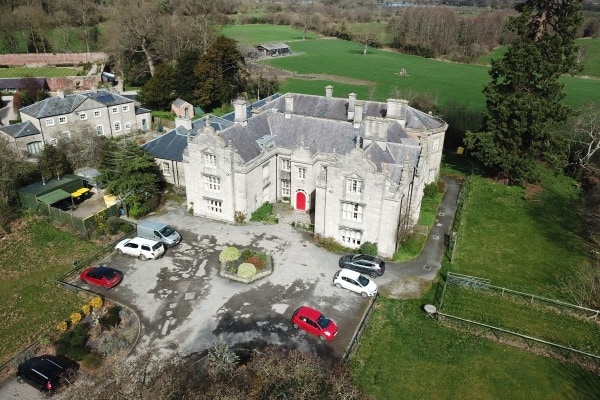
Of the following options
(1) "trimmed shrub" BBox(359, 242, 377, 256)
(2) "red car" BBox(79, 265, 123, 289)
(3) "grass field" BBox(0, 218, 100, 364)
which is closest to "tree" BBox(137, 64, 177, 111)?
(3) "grass field" BBox(0, 218, 100, 364)

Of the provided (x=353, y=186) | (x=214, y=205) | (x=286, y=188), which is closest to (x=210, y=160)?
(x=214, y=205)

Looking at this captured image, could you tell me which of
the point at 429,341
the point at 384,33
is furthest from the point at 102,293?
the point at 384,33

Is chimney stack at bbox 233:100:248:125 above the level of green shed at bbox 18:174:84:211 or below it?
above

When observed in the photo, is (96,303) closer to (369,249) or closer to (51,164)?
(369,249)

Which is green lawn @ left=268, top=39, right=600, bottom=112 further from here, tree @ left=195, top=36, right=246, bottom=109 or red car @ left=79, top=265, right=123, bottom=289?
red car @ left=79, top=265, right=123, bottom=289

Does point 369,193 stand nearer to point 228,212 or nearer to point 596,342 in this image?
point 228,212
